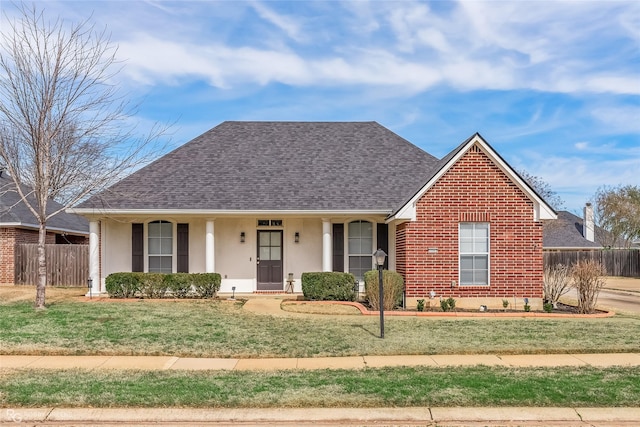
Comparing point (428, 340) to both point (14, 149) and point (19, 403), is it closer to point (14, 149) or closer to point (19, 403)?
point (19, 403)

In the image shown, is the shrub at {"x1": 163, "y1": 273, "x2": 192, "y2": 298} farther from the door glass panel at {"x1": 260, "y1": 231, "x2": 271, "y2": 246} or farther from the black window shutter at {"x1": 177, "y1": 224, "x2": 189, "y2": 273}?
the door glass panel at {"x1": 260, "y1": 231, "x2": 271, "y2": 246}

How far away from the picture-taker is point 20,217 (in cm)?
2294

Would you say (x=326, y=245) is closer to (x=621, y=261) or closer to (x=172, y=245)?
(x=172, y=245)

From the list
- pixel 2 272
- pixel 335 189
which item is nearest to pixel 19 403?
pixel 335 189

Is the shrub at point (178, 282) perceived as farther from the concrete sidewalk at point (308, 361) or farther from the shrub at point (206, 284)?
the concrete sidewalk at point (308, 361)

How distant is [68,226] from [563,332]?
24.7m

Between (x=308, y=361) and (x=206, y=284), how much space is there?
8991mm

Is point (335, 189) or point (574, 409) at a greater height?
point (335, 189)

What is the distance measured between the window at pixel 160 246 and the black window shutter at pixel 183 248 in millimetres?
296

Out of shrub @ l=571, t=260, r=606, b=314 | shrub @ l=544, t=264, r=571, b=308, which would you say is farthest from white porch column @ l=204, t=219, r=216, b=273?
shrub @ l=571, t=260, r=606, b=314

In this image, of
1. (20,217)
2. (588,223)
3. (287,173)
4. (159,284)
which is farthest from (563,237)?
(20,217)

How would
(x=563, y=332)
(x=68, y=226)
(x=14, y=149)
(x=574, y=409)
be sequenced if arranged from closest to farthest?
(x=574, y=409) < (x=563, y=332) < (x=14, y=149) < (x=68, y=226)

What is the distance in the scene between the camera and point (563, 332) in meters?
11.9

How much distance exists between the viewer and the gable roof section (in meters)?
15.9
